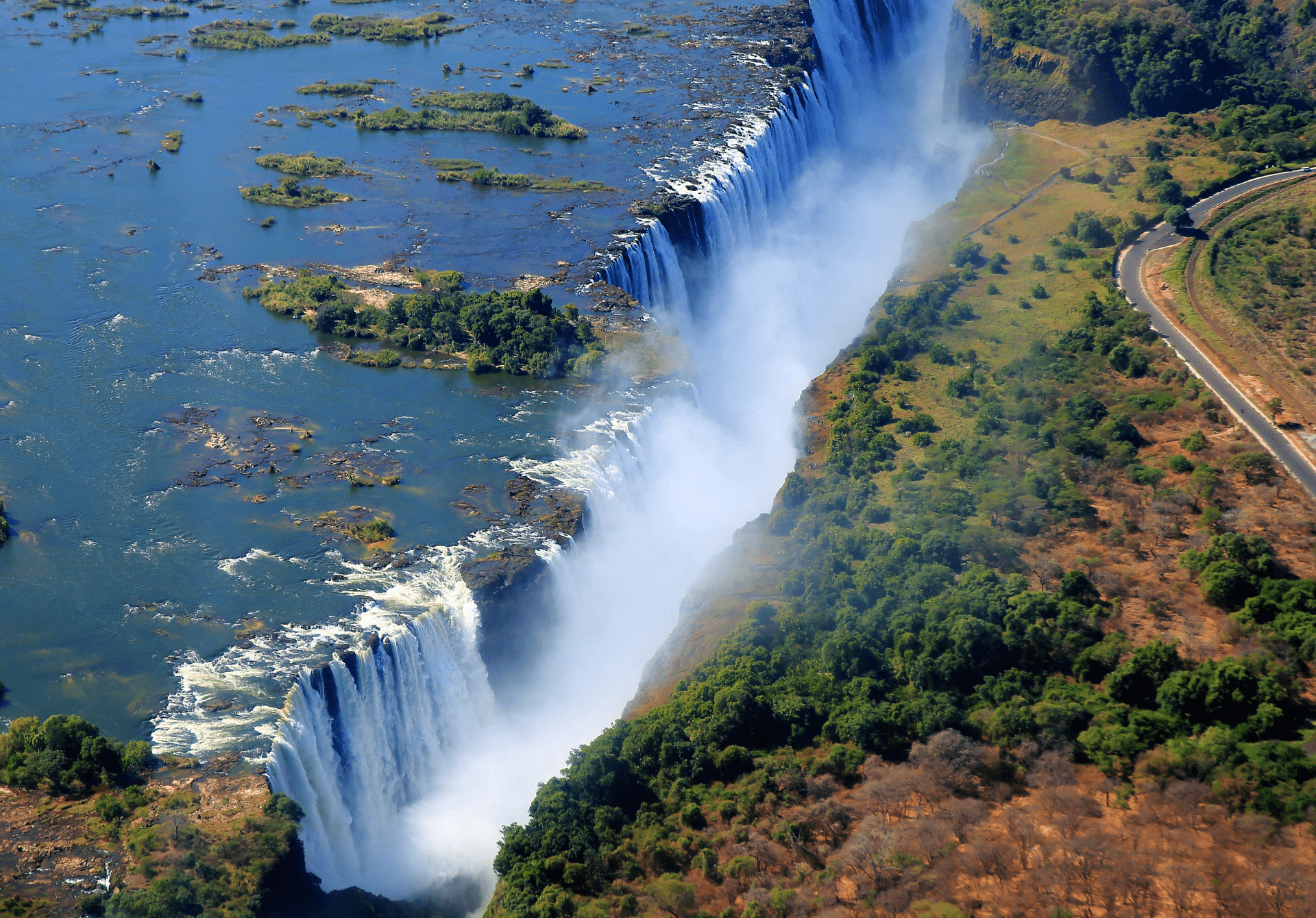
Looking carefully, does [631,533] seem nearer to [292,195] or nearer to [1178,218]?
[292,195]

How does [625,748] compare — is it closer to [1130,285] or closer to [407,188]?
[1130,285]

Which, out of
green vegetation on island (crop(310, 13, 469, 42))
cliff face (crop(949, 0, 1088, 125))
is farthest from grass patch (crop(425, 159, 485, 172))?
cliff face (crop(949, 0, 1088, 125))

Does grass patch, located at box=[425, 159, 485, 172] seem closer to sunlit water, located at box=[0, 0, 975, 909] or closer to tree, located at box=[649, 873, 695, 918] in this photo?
sunlit water, located at box=[0, 0, 975, 909]

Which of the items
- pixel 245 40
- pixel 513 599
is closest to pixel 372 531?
pixel 513 599

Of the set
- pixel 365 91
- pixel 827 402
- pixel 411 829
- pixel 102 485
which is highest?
pixel 365 91

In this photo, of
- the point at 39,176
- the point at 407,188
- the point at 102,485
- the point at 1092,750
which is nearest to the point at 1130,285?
the point at 1092,750
